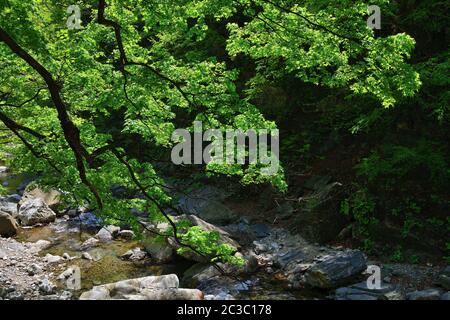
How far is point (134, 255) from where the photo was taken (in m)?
11.9

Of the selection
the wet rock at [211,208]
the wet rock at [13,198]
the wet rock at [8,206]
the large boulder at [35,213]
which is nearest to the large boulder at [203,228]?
the wet rock at [211,208]

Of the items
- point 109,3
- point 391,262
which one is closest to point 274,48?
point 109,3

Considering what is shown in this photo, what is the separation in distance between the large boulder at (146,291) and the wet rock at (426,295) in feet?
13.7

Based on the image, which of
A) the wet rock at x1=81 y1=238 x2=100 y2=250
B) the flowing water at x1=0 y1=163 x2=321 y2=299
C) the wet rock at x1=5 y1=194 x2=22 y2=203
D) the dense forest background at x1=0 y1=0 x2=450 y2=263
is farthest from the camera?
the wet rock at x1=5 y1=194 x2=22 y2=203

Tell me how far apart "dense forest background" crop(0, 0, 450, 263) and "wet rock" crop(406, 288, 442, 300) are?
4.95 feet

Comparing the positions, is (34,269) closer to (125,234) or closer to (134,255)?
(134,255)

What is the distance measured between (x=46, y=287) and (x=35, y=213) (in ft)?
18.6

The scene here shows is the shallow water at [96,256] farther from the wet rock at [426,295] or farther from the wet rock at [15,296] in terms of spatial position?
the wet rock at [426,295]

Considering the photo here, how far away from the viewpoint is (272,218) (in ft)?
45.3

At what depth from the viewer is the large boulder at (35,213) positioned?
47.9 ft

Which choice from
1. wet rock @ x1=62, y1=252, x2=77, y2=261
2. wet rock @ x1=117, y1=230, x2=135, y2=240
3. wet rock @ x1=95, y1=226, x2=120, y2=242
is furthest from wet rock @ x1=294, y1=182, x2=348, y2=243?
wet rock @ x1=62, y1=252, x2=77, y2=261

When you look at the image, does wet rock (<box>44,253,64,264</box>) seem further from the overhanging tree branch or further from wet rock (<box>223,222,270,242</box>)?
the overhanging tree branch

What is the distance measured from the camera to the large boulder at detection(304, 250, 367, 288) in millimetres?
9219
